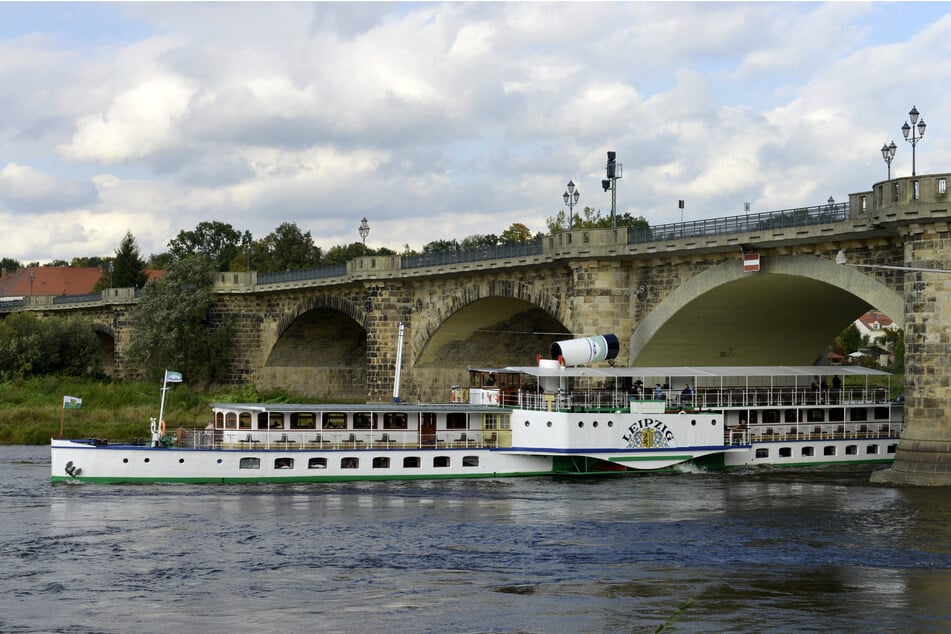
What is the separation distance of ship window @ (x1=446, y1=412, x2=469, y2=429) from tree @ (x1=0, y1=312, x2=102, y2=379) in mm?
42011

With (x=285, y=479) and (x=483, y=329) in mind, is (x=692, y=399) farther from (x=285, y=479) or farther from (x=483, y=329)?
(x=483, y=329)

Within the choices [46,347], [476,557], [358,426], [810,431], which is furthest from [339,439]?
[46,347]

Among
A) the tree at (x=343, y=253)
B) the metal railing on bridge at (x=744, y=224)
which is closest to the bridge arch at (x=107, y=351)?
the tree at (x=343, y=253)

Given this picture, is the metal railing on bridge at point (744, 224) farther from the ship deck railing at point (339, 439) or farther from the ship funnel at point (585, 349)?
the ship deck railing at point (339, 439)

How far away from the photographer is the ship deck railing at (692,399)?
46.7 metres

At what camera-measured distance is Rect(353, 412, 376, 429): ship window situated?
45.8 m

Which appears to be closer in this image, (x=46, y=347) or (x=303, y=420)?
(x=303, y=420)

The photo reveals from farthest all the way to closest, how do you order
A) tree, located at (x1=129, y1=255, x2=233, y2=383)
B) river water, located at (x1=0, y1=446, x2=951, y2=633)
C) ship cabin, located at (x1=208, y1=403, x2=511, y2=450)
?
1. tree, located at (x1=129, y1=255, x2=233, y2=383)
2. ship cabin, located at (x1=208, y1=403, x2=511, y2=450)
3. river water, located at (x1=0, y1=446, x2=951, y2=633)

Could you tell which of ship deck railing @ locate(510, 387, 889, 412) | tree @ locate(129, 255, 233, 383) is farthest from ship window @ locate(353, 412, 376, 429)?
tree @ locate(129, 255, 233, 383)

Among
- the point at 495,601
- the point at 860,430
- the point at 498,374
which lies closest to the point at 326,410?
the point at 498,374

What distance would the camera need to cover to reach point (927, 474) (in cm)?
4025

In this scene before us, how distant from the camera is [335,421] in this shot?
45.9 meters

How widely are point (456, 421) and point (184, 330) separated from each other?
1620 inches

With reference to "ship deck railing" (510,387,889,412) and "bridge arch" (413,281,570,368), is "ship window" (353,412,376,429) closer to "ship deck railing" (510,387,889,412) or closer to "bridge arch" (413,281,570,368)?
"ship deck railing" (510,387,889,412)
